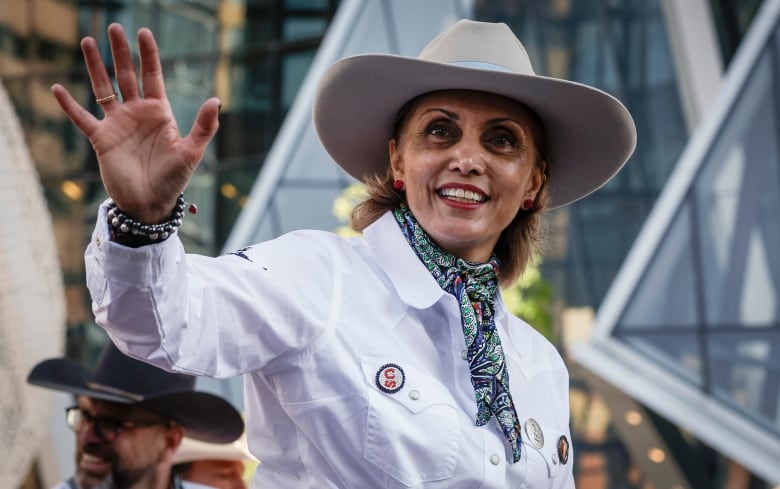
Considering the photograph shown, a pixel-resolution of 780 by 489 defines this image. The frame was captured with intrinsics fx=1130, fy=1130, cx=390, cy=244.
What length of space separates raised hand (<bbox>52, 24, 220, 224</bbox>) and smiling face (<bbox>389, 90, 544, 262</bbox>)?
2.60 feet

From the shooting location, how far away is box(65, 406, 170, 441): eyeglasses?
4.69m

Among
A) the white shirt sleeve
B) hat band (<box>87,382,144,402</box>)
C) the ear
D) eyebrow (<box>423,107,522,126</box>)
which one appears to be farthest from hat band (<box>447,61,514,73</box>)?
hat band (<box>87,382,144,402</box>)

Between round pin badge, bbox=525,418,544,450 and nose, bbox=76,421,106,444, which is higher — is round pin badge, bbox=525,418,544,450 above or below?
above

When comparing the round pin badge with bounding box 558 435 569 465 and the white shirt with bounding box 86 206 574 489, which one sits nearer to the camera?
the white shirt with bounding box 86 206 574 489

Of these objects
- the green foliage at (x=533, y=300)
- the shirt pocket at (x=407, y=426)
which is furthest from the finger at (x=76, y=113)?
the green foliage at (x=533, y=300)

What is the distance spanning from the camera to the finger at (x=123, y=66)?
5.77 feet

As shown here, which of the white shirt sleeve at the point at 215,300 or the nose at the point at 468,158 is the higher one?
the nose at the point at 468,158

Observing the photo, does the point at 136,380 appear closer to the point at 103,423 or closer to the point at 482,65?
the point at 103,423

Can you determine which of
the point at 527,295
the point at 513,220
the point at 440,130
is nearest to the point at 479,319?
the point at 440,130

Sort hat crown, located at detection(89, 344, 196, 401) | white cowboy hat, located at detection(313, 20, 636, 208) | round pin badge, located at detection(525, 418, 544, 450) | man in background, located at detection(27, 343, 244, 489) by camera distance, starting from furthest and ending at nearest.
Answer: hat crown, located at detection(89, 344, 196, 401) < man in background, located at detection(27, 343, 244, 489) < white cowboy hat, located at detection(313, 20, 636, 208) < round pin badge, located at detection(525, 418, 544, 450)

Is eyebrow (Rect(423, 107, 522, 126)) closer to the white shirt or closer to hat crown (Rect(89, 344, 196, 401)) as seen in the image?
the white shirt

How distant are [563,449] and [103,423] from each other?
2679 millimetres

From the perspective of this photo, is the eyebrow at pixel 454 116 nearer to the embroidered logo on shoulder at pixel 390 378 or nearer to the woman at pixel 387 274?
the woman at pixel 387 274

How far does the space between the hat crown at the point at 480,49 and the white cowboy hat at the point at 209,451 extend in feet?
10.5
